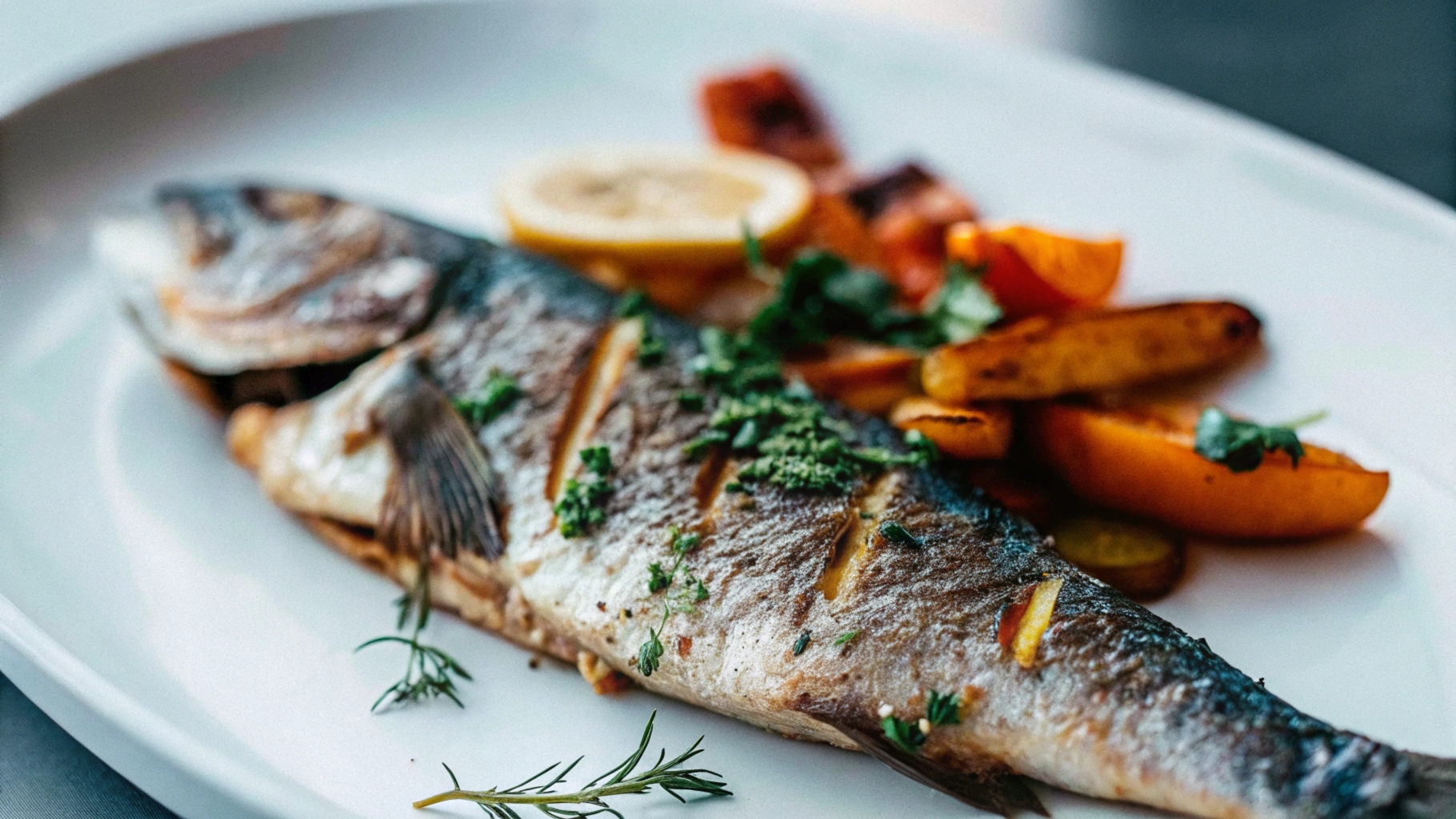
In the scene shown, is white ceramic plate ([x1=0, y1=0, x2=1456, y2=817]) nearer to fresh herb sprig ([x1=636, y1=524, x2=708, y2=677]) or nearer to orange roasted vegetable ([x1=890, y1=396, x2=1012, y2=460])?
fresh herb sprig ([x1=636, y1=524, x2=708, y2=677])

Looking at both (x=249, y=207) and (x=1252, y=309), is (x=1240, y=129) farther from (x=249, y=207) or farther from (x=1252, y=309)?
(x=249, y=207)

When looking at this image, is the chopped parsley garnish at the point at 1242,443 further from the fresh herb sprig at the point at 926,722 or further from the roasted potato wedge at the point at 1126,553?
the fresh herb sprig at the point at 926,722

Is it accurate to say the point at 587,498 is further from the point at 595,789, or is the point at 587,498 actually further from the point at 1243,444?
the point at 1243,444

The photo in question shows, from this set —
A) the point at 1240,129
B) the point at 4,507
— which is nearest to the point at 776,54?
the point at 1240,129

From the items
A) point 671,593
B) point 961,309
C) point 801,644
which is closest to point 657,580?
point 671,593

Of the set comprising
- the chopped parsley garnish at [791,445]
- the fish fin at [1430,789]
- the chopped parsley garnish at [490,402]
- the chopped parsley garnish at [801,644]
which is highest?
the fish fin at [1430,789]

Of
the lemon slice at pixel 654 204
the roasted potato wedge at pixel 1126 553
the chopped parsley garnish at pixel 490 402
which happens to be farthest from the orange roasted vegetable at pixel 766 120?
the roasted potato wedge at pixel 1126 553

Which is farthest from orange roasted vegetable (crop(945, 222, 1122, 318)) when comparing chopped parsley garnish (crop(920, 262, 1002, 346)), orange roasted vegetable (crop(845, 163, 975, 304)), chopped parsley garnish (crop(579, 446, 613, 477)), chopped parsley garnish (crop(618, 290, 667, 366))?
chopped parsley garnish (crop(579, 446, 613, 477))
